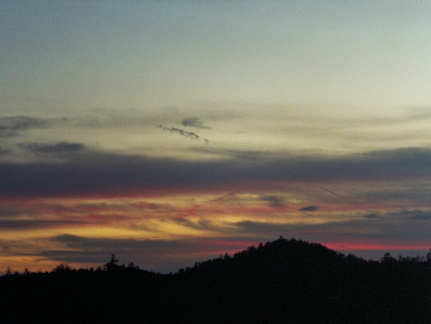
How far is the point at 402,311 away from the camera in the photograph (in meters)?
66.6

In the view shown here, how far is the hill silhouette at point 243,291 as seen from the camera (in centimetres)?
5731

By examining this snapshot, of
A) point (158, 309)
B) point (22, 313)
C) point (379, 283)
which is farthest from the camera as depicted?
point (379, 283)

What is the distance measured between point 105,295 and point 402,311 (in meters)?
25.9

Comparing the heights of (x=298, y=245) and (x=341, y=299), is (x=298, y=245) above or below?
above

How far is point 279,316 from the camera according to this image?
61.4 m

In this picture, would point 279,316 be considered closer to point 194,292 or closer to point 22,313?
point 194,292

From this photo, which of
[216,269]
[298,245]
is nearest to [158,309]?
[216,269]

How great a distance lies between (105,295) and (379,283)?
26102 millimetres

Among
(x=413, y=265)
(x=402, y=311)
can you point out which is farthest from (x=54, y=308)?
(x=413, y=265)

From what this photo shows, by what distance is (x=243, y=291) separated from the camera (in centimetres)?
6594

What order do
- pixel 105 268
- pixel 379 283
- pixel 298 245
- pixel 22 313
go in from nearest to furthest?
pixel 22 313, pixel 105 268, pixel 379 283, pixel 298 245

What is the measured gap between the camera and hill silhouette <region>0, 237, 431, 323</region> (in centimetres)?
5731

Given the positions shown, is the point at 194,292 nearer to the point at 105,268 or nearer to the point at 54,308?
the point at 105,268

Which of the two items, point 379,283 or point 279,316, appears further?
point 379,283
